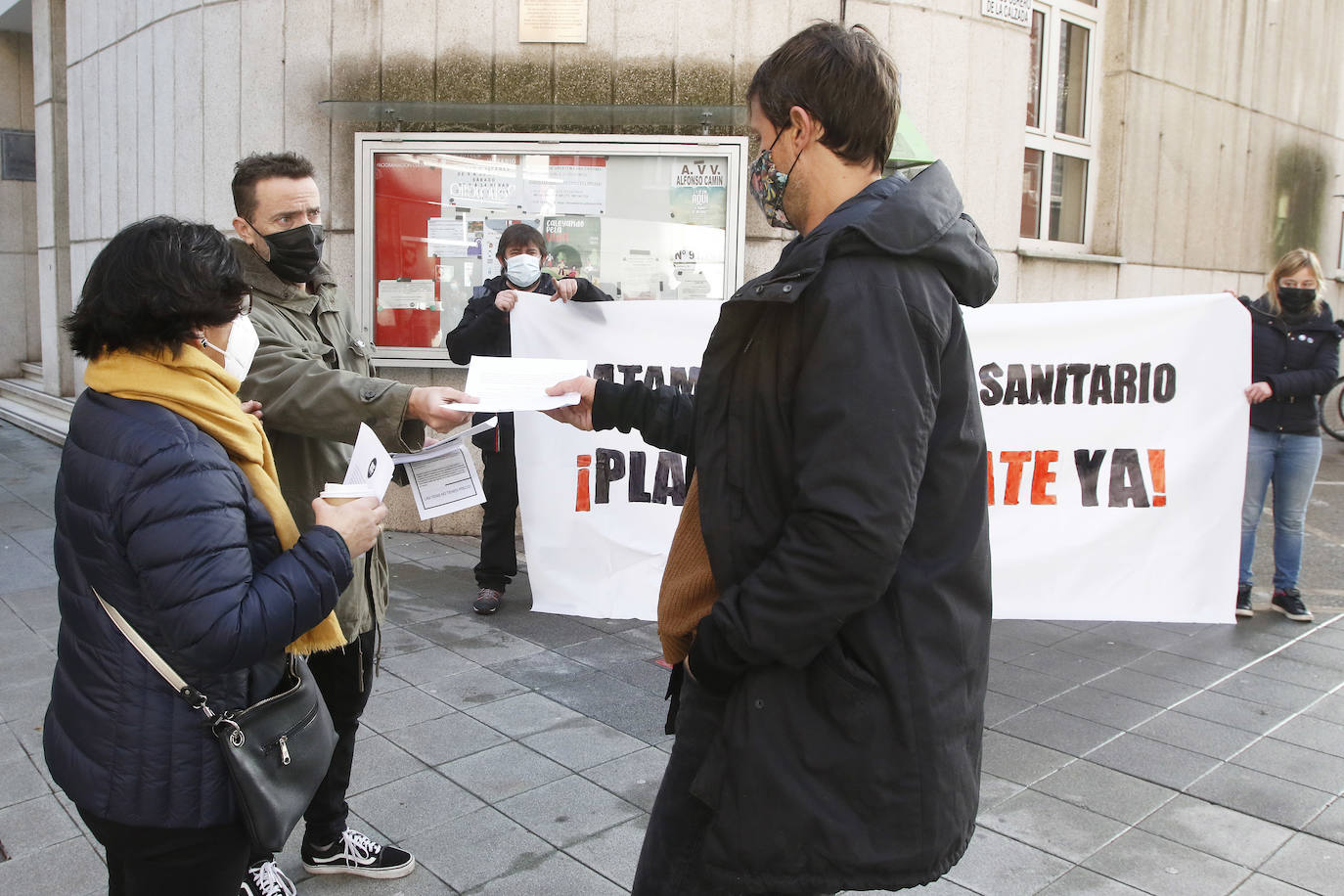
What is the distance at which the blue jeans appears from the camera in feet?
18.3

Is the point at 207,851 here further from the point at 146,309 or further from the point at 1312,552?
the point at 1312,552

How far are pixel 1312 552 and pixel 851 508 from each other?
273 inches

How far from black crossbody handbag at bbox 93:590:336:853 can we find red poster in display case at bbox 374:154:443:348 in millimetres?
4961

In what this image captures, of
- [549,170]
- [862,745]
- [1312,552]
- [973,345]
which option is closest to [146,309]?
[862,745]

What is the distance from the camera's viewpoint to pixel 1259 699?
14.9ft

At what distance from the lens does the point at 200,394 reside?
6.19ft

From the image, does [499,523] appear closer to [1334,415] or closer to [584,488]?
[584,488]

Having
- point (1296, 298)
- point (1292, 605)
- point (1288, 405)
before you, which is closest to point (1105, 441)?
point (1288, 405)

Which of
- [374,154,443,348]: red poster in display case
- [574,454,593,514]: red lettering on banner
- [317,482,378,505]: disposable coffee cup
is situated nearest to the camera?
[317,482,378,505]: disposable coffee cup

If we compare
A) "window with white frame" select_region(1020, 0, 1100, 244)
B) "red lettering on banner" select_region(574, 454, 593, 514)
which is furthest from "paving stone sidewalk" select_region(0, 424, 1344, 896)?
"window with white frame" select_region(1020, 0, 1100, 244)

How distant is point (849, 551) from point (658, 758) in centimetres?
244

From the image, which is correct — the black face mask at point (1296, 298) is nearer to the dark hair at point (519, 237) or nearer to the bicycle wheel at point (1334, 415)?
the dark hair at point (519, 237)

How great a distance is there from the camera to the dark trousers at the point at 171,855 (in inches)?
74.3

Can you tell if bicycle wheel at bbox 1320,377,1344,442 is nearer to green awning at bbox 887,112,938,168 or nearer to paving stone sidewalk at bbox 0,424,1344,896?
paving stone sidewalk at bbox 0,424,1344,896
